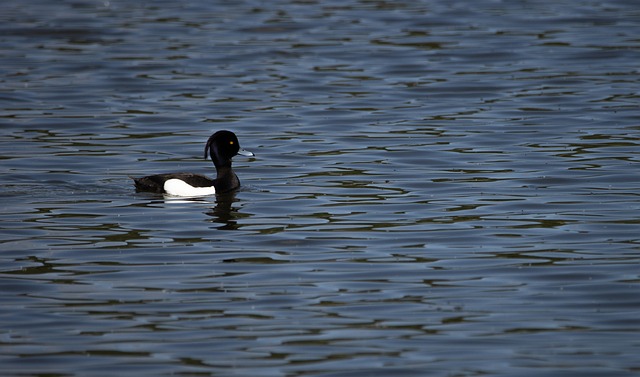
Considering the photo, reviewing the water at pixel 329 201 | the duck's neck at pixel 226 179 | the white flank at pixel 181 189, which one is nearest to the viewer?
the water at pixel 329 201

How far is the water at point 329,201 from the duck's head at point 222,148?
0.50 meters

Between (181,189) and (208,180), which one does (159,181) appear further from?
(208,180)

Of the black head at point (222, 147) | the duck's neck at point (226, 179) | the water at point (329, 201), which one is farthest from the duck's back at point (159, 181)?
the black head at point (222, 147)

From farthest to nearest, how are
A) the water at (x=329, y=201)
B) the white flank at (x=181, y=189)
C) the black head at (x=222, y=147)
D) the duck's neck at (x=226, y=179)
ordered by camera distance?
the black head at (x=222, y=147) < the duck's neck at (x=226, y=179) < the white flank at (x=181, y=189) < the water at (x=329, y=201)

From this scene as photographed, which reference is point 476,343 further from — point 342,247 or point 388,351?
point 342,247

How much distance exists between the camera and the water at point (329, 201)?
349 inches

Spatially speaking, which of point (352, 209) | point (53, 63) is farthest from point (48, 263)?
point (53, 63)

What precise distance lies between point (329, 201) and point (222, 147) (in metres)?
1.98

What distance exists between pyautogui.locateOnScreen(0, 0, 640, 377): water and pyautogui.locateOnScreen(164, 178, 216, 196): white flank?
0.22m

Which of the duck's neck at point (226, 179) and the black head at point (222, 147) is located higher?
the black head at point (222, 147)

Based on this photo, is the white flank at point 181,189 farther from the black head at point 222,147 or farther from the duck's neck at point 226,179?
the black head at point 222,147

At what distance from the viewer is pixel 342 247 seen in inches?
460

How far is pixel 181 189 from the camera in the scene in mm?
14359

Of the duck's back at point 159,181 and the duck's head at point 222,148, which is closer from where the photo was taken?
the duck's back at point 159,181
